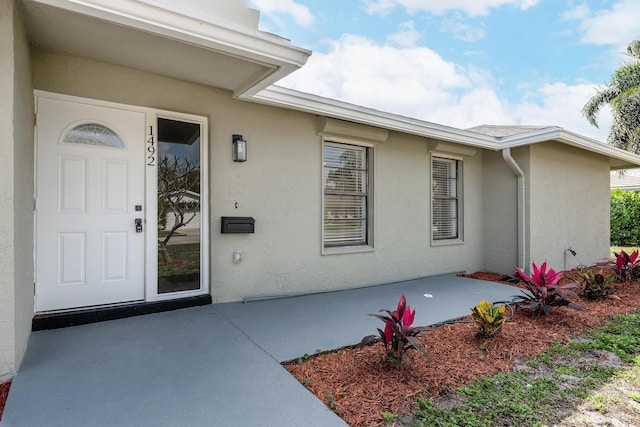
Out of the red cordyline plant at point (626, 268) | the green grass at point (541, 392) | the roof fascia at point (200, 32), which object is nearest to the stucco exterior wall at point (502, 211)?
the red cordyline plant at point (626, 268)

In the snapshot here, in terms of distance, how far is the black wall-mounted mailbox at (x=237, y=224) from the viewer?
4094 mm

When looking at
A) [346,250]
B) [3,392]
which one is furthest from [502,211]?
[3,392]

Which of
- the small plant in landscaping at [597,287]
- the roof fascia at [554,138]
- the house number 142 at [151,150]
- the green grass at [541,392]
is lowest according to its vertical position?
the green grass at [541,392]

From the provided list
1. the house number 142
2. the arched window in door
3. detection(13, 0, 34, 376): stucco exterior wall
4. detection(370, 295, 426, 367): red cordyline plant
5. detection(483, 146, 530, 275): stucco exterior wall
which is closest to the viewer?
detection(13, 0, 34, 376): stucco exterior wall

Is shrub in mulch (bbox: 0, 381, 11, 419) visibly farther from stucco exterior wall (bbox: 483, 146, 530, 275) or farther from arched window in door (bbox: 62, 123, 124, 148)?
stucco exterior wall (bbox: 483, 146, 530, 275)

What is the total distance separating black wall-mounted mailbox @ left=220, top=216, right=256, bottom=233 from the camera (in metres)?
4.09

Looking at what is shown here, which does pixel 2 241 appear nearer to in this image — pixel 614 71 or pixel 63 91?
pixel 63 91

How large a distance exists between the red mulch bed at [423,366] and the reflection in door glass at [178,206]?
206 centimetres

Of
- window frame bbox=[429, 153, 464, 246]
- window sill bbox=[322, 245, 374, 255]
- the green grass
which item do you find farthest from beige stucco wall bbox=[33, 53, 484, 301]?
the green grass

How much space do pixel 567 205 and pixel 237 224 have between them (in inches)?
281

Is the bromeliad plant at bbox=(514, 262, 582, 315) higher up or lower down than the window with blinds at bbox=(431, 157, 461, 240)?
lower down

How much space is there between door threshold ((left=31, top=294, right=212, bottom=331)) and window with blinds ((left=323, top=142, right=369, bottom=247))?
2.21 metres

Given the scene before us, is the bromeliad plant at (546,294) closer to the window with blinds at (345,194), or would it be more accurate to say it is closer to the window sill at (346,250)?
the window sill at (346,250)

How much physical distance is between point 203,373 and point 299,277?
240 centimetres
